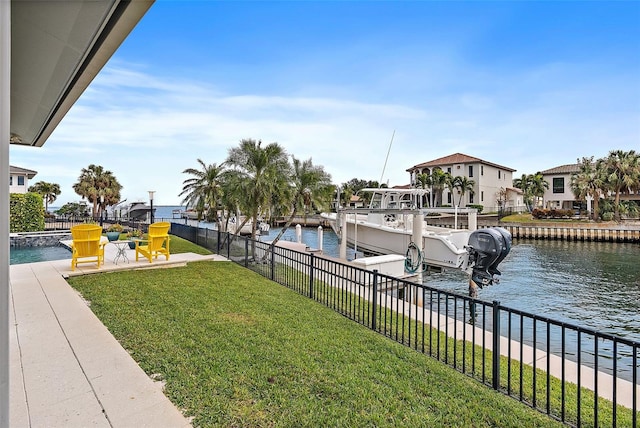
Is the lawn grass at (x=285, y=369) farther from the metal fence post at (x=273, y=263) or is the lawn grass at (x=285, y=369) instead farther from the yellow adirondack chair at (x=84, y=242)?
the yellow adirondack chair at (x=84, y=242)

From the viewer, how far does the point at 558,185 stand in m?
51.8

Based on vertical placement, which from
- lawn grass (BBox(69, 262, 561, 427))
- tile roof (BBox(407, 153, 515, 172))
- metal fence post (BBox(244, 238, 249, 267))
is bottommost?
lawn grass (BBox(69, 262, 561, 427))

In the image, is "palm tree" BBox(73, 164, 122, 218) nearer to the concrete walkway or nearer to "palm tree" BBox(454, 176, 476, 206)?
the concrete walkway

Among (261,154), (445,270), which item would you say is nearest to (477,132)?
(445,270)

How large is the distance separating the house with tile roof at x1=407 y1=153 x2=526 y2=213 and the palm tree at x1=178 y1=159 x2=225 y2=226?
35.0 meters

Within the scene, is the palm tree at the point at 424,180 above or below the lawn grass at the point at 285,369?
above

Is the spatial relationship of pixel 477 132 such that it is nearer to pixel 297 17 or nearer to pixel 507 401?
pixel 297 17

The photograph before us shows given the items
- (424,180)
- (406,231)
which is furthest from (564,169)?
(406,231)

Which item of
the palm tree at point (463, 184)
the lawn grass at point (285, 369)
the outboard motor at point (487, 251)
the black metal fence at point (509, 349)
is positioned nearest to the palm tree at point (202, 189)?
the black metal fence at point (509, 349)

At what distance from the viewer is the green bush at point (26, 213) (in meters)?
17.9

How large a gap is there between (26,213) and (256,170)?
14562mm

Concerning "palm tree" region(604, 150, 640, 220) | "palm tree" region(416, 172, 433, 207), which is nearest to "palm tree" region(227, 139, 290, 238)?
"palm tree" region(416, 172, 433, 207)

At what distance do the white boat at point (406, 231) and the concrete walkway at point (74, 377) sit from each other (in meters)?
10.4

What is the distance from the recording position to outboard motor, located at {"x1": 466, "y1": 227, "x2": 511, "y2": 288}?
6641 millimetres
